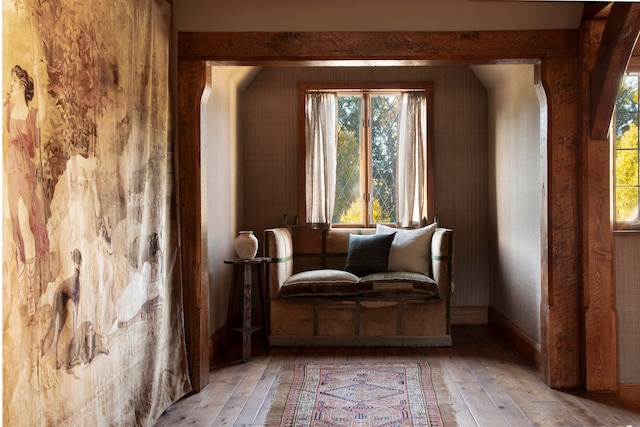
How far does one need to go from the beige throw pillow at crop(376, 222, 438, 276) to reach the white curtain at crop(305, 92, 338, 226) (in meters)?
0.90

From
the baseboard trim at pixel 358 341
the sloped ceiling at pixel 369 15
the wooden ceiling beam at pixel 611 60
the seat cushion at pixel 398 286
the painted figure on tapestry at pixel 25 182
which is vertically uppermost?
the sloped ceiling at pixel 369 15

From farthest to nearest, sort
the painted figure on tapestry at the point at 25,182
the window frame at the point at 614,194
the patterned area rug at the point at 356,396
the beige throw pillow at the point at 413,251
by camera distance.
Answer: the beige throw pillow at the point at 413,251, the window frame at the point at 614,194, the patterned area rug at the point at 356,396, the painted figure on tapestry at the point at 25,182

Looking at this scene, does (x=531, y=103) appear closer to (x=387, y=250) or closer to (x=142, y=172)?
(x=387, y=250)

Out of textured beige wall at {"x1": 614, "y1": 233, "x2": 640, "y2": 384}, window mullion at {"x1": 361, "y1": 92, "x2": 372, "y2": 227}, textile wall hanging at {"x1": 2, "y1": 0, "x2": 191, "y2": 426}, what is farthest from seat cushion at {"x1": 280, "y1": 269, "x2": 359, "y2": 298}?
textured beige wall at {"x1": 614, "y1": 233, "x2": 640, "y2": 384}

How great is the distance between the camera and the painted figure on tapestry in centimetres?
204

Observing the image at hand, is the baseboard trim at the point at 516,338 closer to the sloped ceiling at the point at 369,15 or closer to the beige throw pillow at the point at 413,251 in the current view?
the beige throw pillow at the point at 413,251

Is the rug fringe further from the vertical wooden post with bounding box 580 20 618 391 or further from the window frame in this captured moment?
the window frame

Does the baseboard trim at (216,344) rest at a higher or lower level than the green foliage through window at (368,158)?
lower

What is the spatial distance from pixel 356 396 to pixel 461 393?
2.25ft

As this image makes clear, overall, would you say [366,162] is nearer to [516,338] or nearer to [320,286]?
[320,286]

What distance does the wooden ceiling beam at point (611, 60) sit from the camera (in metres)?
3.38

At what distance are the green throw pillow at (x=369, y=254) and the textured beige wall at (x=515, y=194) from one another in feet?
3.54

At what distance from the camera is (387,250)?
5.57 m

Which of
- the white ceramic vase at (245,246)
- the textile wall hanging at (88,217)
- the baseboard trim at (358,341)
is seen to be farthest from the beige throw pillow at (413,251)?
the textile wall hanging at (88,217)
